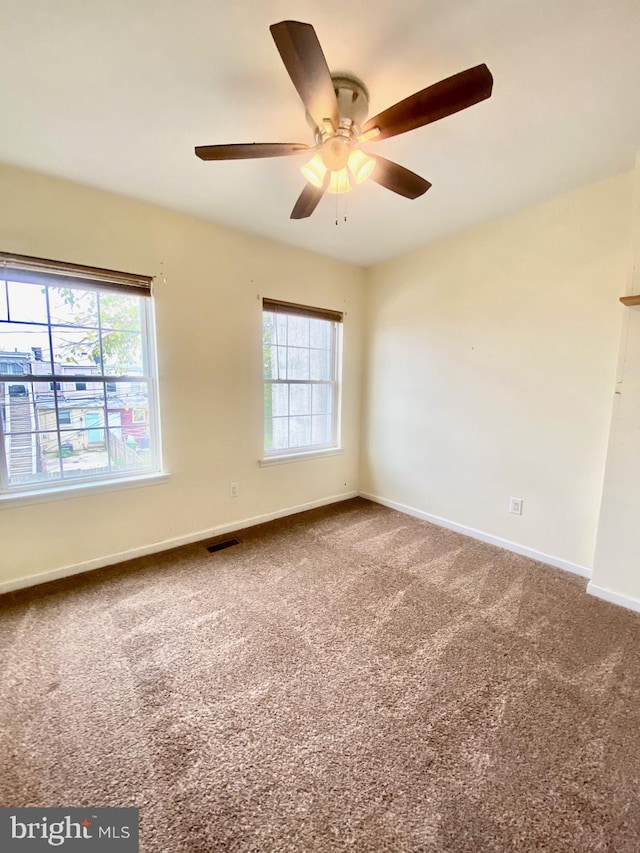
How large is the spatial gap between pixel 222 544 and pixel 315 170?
2556 mm

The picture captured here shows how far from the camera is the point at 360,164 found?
1.57 metres

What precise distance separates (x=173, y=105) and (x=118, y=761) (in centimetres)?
260

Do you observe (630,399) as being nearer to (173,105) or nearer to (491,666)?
(491,666)

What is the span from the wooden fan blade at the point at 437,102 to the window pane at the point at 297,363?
2081 mm

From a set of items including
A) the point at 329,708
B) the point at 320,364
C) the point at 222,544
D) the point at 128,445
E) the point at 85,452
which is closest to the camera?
the point at 329,708

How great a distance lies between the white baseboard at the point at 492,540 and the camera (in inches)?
97.0

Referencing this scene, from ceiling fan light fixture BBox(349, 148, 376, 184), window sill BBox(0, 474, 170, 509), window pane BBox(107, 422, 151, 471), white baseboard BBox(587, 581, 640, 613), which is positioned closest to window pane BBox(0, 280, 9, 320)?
window pane BBox(107, 422, 151, 471)

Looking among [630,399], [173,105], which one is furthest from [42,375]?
[630,399]

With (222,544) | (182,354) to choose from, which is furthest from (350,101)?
(222,544)

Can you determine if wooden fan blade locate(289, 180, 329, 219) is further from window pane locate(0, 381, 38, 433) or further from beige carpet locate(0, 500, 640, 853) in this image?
beige carpet locate(0, 500, 640, 853)

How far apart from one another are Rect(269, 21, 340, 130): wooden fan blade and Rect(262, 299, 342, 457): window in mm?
1837

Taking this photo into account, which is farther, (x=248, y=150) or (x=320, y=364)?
(x=320, y=364)

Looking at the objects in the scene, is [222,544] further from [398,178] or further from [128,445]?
[398,178]

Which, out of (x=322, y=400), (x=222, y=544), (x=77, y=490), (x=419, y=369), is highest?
(x=419, y=369)
